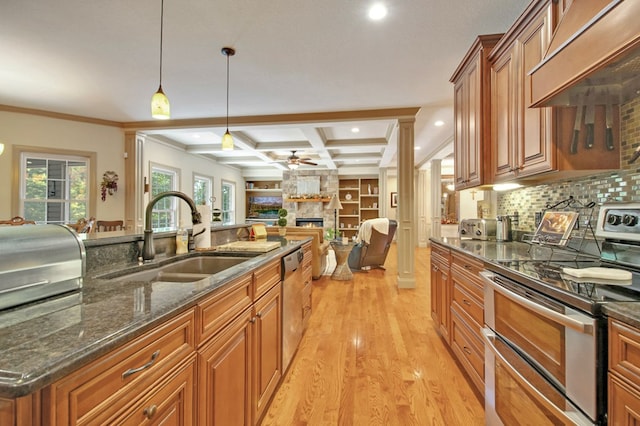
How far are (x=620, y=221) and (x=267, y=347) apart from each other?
1.85 m

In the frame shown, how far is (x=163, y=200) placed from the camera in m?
6.00

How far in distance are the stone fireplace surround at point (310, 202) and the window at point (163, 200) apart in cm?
357

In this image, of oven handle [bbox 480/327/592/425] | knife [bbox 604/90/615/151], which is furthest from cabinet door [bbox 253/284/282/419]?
knife [bbox 604/90/615/151]

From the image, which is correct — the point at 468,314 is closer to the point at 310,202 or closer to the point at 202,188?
the point at 202,188

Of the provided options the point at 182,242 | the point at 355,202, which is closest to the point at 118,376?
the point at 182,242

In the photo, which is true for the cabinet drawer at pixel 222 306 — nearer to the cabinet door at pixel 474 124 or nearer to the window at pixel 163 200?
the cabinet door at pixel 474 124

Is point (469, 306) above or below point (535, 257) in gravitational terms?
below

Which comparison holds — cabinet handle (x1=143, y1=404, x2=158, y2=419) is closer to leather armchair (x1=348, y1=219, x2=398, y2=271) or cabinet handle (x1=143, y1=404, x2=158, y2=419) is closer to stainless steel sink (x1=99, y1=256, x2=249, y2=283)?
stainless steel sink (x1=99, y1=256, x2=249, y2=283)

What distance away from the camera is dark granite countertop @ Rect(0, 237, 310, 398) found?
455mm

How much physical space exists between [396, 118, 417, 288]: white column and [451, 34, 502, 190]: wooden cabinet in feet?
4.51

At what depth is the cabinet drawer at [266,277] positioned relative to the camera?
4.60 ft

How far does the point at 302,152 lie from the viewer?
6.99 metres

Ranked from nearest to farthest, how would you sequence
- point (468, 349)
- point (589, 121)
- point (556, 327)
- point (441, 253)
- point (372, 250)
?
point (556, 327)
point (589, 121)
point (468, 349)
point (441, 253)
point (372, 250)

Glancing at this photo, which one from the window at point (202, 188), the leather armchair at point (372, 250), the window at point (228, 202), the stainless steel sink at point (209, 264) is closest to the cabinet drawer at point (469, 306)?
the stainless steel sink at point (209, 264)
